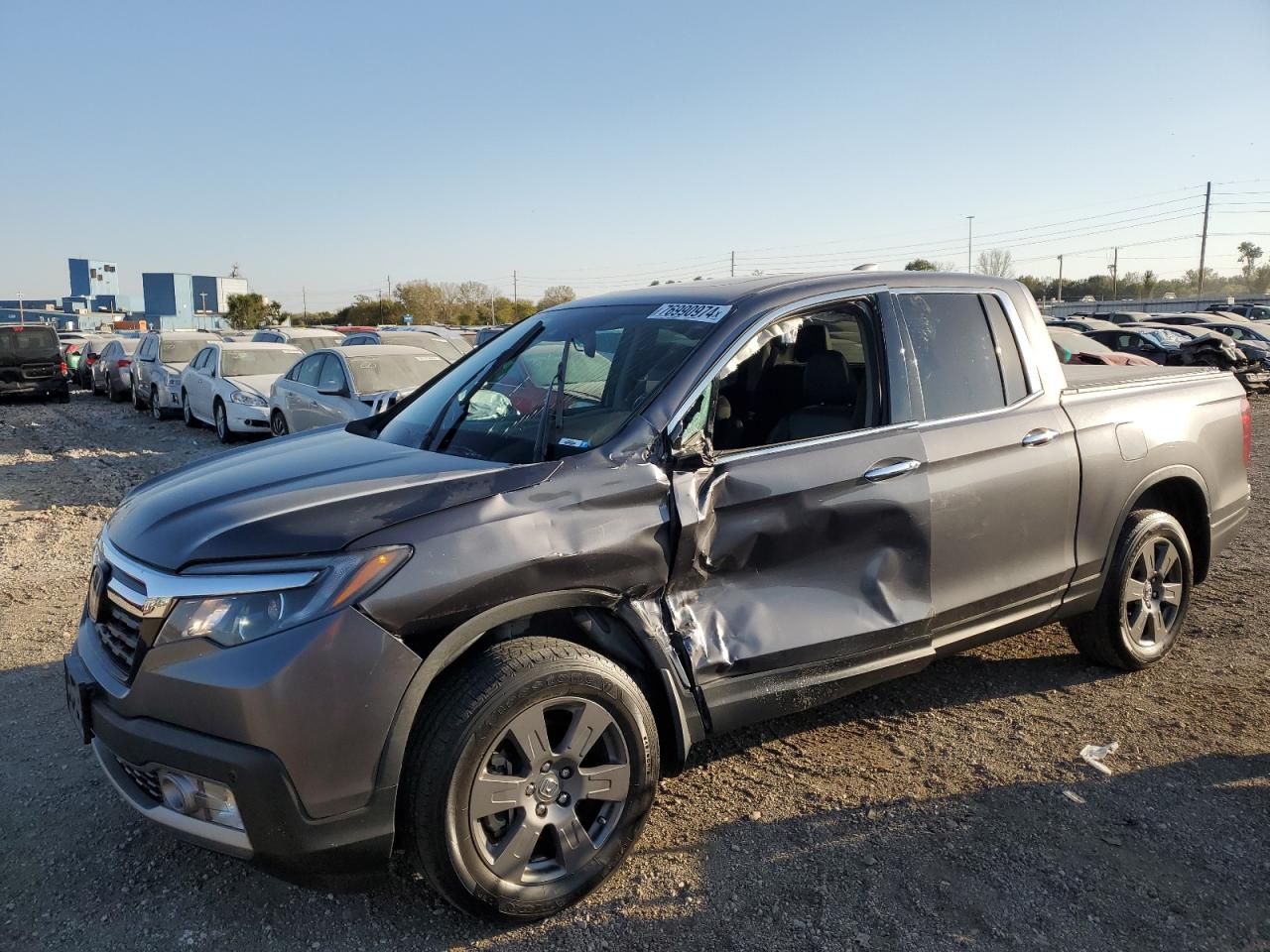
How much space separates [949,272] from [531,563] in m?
2.46

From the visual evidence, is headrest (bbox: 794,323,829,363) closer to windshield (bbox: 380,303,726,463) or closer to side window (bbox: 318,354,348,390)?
windshield (bbox: 380,303,726,463)

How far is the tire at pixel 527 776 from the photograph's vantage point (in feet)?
8.42

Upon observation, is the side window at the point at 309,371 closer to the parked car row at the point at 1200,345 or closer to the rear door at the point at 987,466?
the rear door at the point at 987,466

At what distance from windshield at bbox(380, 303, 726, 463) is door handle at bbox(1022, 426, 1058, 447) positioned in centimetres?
152

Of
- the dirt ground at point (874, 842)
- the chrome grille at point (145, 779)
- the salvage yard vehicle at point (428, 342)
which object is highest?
the salvage yard vehicle at point (428, 342)

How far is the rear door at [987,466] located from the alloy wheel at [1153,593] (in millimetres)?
638

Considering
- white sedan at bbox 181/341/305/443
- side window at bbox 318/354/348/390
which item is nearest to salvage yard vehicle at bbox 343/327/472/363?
white sedan at bbox 181/341/305/443

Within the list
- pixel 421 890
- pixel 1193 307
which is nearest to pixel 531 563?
pixel 421 890

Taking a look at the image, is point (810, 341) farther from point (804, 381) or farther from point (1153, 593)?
point (1153, 593)

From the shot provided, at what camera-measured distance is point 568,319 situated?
3.97 meters

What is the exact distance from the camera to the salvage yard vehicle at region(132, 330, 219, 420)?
674 inches

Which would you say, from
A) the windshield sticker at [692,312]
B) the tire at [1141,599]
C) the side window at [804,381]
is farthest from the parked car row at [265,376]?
the tire at [1141,599]

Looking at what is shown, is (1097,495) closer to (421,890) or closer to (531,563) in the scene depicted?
(531,563)

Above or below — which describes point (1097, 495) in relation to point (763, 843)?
above
